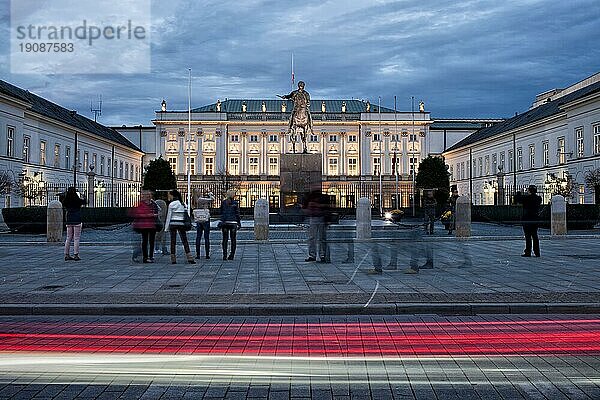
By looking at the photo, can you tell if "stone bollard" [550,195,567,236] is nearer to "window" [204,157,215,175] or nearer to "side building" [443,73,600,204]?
"side building" [443,73,600,204]

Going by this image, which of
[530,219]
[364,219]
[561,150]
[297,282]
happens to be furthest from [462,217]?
[561,150]

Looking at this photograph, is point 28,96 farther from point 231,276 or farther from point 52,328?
point 52,328

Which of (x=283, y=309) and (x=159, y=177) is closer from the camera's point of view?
(x=283, y=309)

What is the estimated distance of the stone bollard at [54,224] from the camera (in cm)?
2550

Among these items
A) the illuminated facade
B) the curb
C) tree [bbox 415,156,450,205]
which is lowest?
the curb

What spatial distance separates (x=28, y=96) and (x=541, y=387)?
69.1 metres

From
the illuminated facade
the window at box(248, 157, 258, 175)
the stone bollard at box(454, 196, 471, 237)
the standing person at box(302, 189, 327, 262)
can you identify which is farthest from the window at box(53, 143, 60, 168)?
the standing person at box(302, 189, 327, 262)

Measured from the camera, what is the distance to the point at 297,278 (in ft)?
45.3

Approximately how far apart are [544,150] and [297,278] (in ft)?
206

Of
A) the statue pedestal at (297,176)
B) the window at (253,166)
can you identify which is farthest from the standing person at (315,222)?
the window at (253,166)

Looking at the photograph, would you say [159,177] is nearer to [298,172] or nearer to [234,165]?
[234,165]

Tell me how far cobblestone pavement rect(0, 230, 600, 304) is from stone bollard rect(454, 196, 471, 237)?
6290mm

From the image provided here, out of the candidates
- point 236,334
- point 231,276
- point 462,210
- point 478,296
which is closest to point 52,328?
point 236,334

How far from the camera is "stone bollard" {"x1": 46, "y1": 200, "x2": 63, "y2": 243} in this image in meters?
25.5
